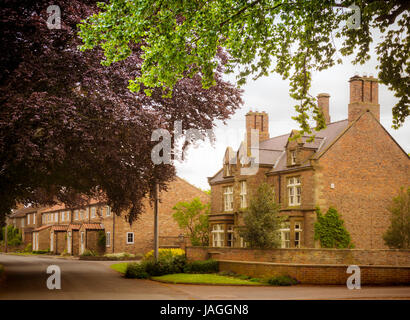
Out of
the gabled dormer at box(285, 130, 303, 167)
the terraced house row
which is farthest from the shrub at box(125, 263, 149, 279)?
the terraced house row

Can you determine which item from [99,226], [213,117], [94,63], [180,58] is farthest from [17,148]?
[99,226]

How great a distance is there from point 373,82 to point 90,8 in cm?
2710

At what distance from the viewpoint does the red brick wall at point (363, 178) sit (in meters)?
38.1

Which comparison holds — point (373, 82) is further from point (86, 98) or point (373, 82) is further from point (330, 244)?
point (86, 98)

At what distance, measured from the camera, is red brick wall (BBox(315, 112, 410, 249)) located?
125ft

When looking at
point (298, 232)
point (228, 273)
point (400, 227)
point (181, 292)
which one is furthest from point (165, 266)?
point (400, 227)

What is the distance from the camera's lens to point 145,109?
68.4 feet

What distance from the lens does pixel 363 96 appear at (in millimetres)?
40281

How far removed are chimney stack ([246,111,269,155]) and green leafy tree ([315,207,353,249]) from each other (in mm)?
14511

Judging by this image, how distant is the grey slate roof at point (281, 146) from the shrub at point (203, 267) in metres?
12.7

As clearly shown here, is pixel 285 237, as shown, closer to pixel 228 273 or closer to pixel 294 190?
pixel 294 190

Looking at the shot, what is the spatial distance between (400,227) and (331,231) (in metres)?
4.73

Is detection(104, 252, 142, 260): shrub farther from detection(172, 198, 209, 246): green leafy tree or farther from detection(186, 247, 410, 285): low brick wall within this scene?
detection(186, 247, 410, 285): low brick wall

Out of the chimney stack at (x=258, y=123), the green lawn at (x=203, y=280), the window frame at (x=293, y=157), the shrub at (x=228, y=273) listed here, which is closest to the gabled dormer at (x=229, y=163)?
the chimney stack at (x=258, y=123)
